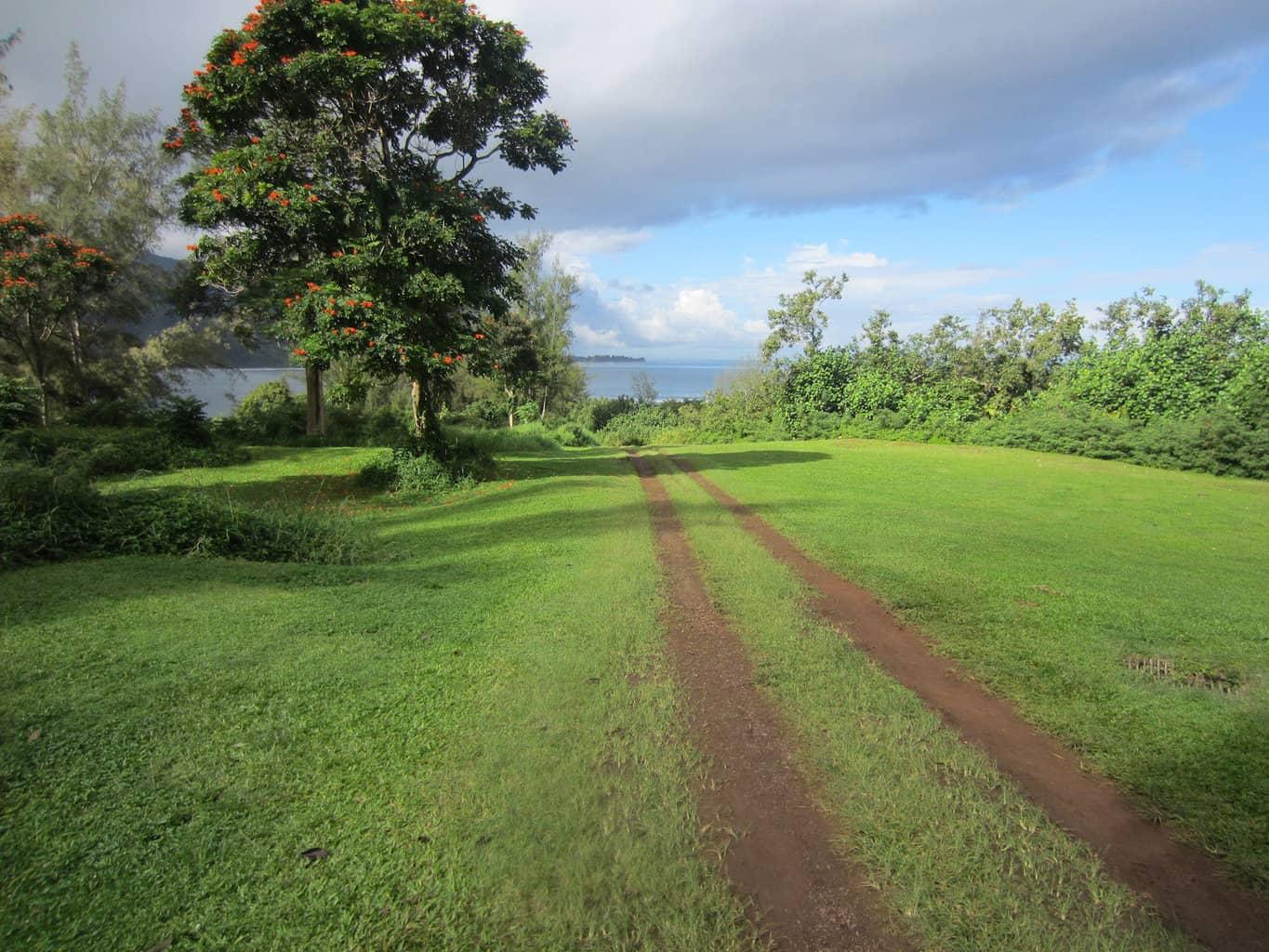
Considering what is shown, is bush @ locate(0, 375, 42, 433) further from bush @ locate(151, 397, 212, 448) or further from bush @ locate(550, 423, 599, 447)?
bush @ locate(550, 423, 599, 447)

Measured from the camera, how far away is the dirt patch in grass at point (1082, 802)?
2.49 meters

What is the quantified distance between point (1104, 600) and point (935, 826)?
4.87 meters

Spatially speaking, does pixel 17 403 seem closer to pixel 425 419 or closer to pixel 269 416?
pixel 425 419

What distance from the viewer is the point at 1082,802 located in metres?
3.17

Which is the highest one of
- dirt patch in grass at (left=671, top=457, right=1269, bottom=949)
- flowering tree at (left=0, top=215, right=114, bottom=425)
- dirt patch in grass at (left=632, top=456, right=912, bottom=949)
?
flowering tree at (left=0, top=215, right=114, bottom=425)

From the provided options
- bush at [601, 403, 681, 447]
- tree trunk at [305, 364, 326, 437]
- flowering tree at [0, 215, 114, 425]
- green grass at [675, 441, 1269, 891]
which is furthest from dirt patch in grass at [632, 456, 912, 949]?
bush at [601, 403, 681, 447]

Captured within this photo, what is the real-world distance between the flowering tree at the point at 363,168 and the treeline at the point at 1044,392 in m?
19.6

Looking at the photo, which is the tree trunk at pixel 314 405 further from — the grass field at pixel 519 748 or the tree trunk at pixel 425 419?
the grass field at pixel 519 748

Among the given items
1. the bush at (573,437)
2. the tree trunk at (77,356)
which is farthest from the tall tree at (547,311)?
the tree trunk at (77,356)

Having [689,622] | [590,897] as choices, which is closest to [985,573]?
[689,622]

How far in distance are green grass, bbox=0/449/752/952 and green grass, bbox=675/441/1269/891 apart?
8.53ft

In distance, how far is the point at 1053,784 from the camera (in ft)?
10.9

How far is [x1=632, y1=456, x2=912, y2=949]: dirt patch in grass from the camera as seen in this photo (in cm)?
240

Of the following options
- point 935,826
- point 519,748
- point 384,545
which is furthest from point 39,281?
point 935,826
